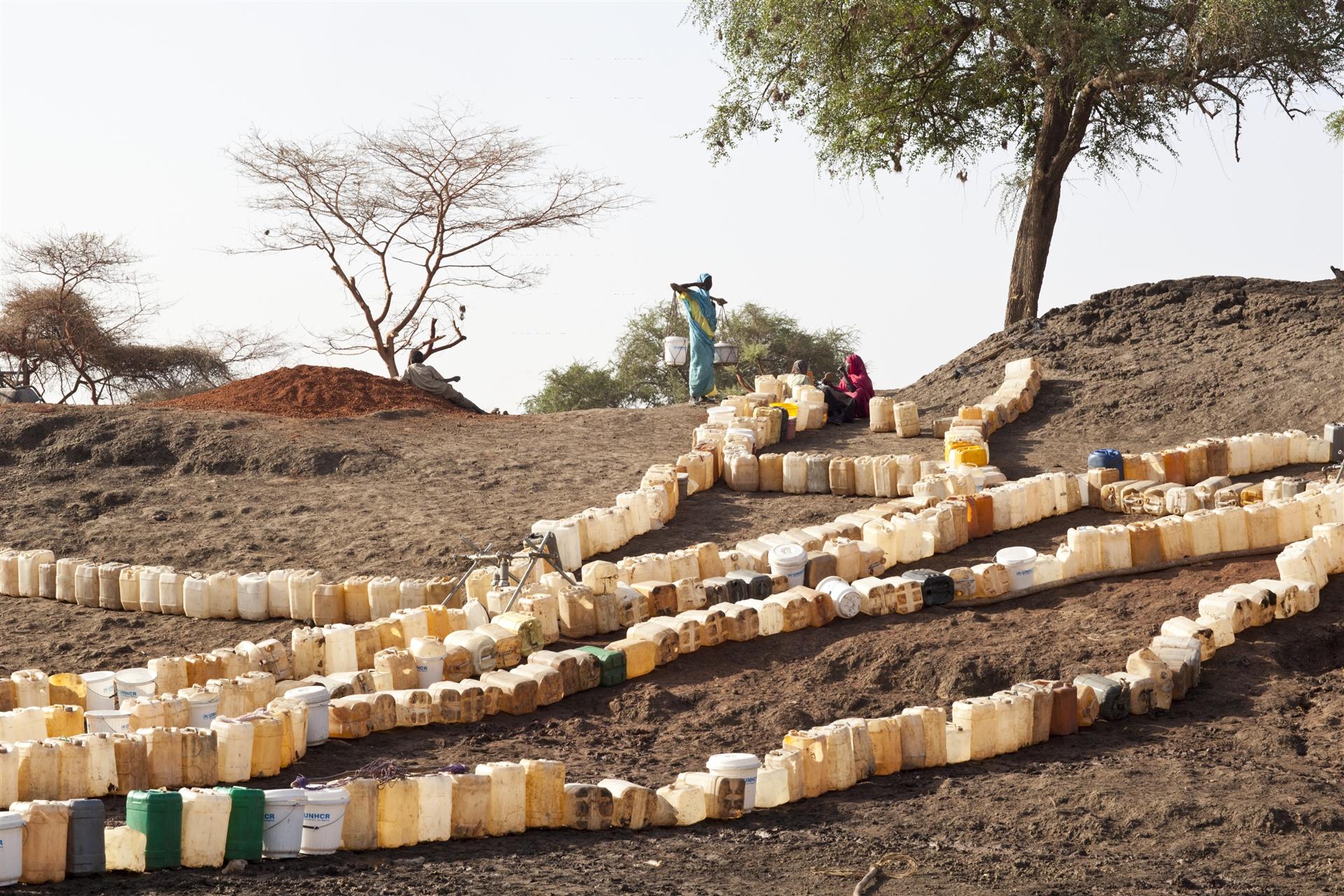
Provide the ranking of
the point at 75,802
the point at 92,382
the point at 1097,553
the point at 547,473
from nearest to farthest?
the point at 75,802
the point at 1097,553
the point at 547,473
the point at 92,382

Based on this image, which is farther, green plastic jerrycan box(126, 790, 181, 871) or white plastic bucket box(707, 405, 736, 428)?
white plastic bucket box(707, 405, 736, 428)

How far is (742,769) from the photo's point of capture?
6.31 m

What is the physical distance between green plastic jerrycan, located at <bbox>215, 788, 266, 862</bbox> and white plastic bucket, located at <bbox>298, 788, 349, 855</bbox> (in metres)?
0.17

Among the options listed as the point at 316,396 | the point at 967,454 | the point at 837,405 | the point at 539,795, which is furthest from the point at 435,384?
the point at 539,795

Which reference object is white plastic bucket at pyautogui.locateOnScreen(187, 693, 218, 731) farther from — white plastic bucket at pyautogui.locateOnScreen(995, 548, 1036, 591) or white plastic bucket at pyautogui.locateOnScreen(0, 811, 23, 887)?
white plastic bucket at pyautogui.locateOnScreen(995, 548, 1036, 591)

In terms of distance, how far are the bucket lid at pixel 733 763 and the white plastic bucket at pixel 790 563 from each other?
2.97m

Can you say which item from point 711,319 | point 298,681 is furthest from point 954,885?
point 711,319

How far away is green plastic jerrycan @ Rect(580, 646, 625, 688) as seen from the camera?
315 inches

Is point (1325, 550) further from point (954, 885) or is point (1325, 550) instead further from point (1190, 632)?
point (954, 885)

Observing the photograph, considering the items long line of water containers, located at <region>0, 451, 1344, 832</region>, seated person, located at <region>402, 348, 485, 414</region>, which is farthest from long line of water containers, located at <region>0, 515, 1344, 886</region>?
seated person, located at <region>402, 348, 485, 414</region>

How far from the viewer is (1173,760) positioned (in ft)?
22.1

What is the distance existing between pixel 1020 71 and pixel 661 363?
12443mm

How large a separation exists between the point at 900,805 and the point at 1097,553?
3.38m

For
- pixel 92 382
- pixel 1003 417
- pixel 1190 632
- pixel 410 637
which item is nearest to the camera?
pixel 1190 632
